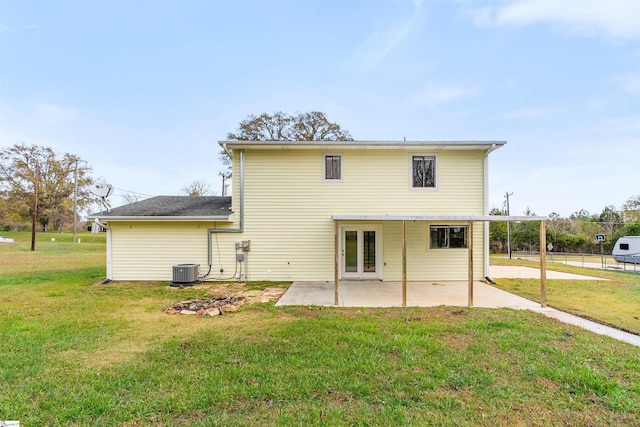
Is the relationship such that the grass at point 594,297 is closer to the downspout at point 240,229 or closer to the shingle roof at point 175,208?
the downspout at point 240,229

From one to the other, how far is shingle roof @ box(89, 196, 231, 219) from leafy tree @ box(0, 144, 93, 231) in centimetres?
2473

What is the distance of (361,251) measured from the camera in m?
9.36

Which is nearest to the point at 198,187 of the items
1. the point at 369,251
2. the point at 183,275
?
the point at 183,275

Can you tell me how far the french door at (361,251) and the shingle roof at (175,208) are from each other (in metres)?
4.20

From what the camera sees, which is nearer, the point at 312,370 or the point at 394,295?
the point at 312,370

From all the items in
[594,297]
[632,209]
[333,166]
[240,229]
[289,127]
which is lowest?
[594,297]

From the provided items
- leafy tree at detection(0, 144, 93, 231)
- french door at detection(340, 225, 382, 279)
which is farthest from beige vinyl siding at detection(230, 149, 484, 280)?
leafy tree at detection(0, 144, 93, 231)

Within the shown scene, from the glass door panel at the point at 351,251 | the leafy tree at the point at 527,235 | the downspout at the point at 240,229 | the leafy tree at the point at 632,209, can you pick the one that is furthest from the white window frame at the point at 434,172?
the leafy tree at the point at 632,209

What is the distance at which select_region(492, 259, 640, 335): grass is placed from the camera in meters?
5.44

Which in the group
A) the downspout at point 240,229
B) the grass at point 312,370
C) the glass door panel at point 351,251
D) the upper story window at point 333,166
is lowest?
the grass at point 312,370

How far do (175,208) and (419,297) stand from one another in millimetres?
8647

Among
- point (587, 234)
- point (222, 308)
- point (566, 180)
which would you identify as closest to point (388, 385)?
point (222, 308)

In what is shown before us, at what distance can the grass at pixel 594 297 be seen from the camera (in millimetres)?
5441

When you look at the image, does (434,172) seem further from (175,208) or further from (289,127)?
(289,127)
